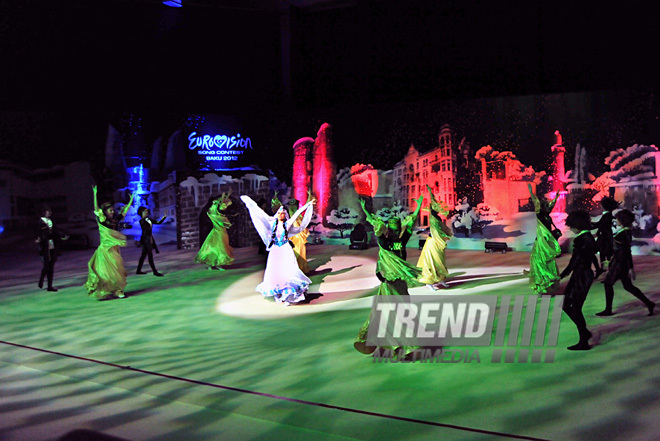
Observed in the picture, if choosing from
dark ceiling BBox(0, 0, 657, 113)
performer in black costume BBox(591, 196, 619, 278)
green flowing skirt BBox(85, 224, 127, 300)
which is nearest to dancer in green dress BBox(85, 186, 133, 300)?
green flowing skirt BBox(85, 224, 127, 300)

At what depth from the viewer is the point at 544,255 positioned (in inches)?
340

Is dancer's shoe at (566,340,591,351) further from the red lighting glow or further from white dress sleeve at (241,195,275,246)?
the red lighting glow

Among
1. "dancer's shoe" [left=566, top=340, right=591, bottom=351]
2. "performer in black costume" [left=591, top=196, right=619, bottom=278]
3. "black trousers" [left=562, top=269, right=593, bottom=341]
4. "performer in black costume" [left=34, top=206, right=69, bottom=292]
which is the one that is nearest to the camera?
"black trousers" [left=562, top=269, right=593, bottom=341]

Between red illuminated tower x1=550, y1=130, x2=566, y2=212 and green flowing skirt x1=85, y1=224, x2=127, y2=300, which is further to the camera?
red illuminated tower x1=550, y1=130, x2=566, y2=212

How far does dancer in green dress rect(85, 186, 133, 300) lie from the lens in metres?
9.74

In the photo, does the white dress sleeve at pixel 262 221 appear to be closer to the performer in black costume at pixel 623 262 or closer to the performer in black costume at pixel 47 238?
the performer in black costume at pixel 47 238

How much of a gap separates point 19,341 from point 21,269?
25.6 ft

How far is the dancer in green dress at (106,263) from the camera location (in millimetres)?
9742

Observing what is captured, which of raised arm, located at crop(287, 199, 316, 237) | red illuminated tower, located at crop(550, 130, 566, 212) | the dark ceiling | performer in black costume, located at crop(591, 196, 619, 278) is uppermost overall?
the dark ceiling

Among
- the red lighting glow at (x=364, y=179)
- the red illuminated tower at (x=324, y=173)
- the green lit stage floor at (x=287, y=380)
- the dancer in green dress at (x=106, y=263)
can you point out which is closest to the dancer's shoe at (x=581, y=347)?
the green lit stage floor at (x=287, y=380)

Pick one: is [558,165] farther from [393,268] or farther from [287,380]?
[287,380]

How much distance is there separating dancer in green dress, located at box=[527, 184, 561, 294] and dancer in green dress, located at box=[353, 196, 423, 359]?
378 centimetres

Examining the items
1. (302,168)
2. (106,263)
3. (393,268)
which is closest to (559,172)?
(302,168)

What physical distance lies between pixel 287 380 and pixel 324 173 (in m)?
12.2
